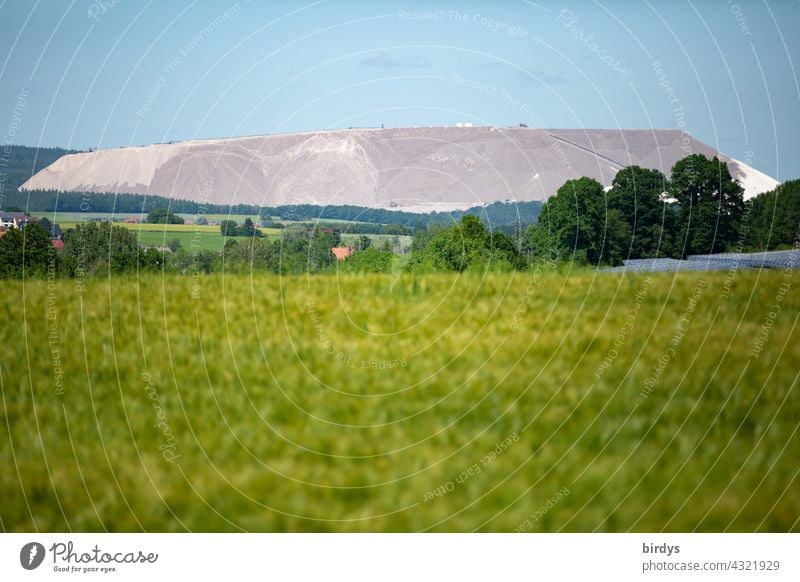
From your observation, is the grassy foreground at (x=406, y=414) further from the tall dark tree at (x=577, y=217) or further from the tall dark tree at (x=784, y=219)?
the tall dark tree at (x=577, y=217)

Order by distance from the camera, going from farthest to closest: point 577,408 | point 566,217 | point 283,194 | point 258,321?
point 566,217 → point 283,194 → point 258,321 → point 577,408

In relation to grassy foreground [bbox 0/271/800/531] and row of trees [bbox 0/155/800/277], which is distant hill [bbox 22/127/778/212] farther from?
grassy foreground [bbox 0/271/800/531]

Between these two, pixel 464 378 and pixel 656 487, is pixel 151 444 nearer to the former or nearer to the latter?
pixel 464 378

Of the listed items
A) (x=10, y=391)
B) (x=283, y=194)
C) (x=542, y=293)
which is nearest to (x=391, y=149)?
(x=283, y=194)

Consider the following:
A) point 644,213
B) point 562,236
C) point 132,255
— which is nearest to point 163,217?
point 132,255

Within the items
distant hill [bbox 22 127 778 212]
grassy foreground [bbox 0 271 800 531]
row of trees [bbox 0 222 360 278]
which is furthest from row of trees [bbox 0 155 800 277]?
grassy foreground [bbox 0 271 800 531]

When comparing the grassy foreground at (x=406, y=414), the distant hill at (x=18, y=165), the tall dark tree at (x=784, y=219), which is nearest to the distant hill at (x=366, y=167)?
the distant hill at (x=18, y=165)
